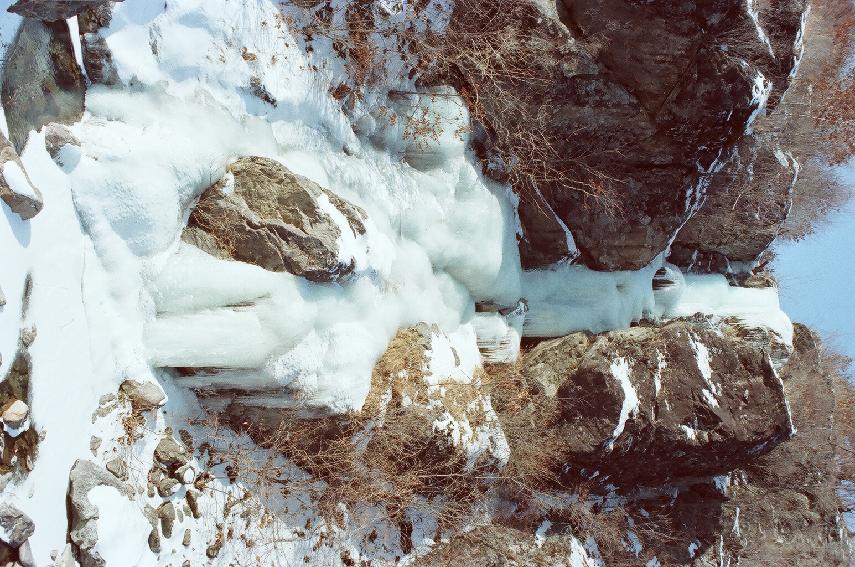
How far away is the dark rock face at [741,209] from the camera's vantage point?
969 cm

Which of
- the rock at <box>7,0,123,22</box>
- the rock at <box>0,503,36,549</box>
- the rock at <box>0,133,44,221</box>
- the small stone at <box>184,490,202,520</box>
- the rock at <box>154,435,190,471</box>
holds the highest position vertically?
the rock at <box>7,0,123,22</box>

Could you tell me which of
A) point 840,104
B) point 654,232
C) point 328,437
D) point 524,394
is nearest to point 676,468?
point 524,394

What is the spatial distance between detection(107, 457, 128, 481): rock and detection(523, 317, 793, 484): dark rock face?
5095mm

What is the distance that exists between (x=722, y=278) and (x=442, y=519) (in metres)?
6.15

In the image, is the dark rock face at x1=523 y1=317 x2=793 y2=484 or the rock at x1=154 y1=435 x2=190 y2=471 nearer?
the rock at x1=154 y1=435 x2=190 y2=471

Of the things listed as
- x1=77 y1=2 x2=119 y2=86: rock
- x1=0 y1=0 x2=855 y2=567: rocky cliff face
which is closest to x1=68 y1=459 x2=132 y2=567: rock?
x1=0 y1=0 x2=855 y2=567: rocky cliff face

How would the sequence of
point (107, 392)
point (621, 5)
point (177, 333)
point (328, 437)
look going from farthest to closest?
1. point (621, 5)
2. point (328, 437)
3. point (177, 333)
4. point (107, 392)

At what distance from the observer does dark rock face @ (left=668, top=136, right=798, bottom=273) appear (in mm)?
9688

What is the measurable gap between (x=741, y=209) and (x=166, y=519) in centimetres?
905

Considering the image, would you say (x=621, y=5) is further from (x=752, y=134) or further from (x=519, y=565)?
(x=519, y=565)

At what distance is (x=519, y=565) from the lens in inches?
307

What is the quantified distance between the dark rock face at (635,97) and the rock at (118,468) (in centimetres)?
568

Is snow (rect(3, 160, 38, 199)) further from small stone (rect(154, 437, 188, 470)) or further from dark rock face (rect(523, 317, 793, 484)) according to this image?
dark rock face (rect(523, 317, 793, 484))

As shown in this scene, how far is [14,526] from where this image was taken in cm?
443
